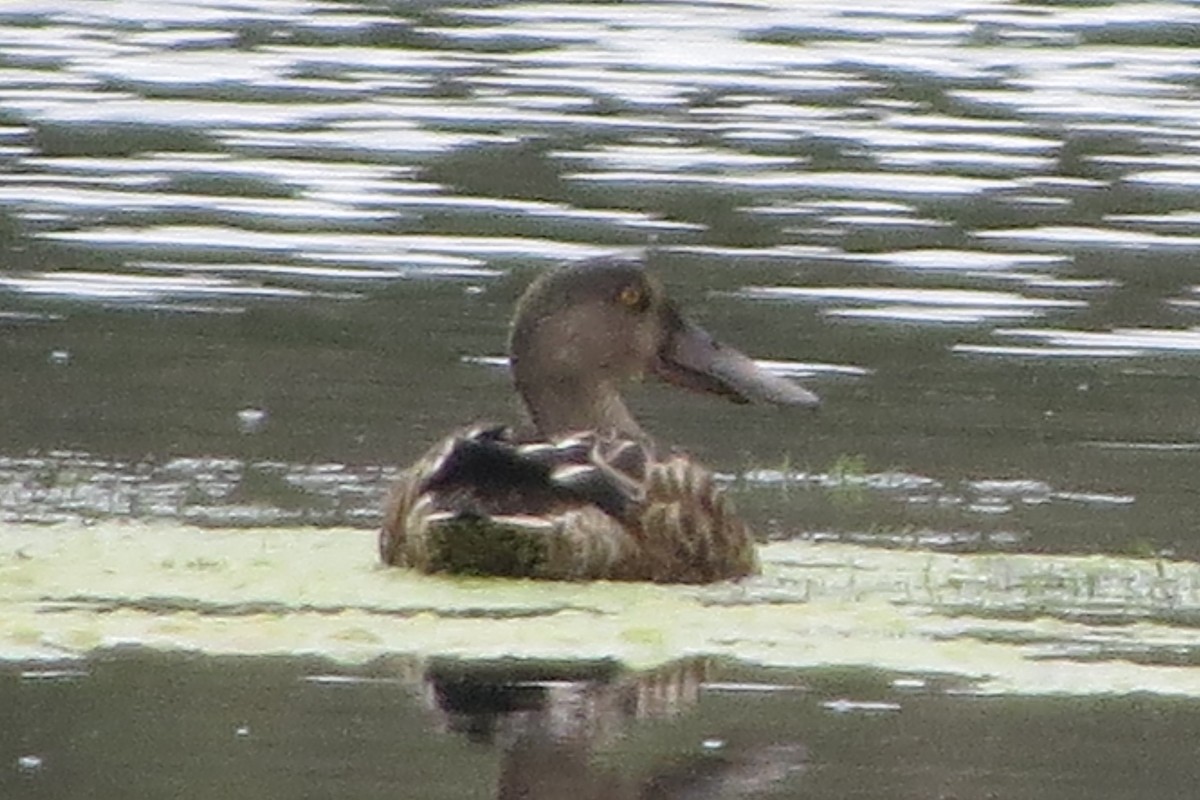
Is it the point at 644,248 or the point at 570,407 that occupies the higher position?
the point at 570,407

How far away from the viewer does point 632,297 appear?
39.5 feet

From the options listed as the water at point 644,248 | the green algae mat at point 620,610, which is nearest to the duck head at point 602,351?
the water at point 644,248

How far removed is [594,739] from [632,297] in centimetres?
Result: 342

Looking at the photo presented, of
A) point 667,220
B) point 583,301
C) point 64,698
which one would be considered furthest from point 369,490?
point 667,220

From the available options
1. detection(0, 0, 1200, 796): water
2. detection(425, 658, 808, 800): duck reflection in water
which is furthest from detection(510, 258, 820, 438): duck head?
detection(425, 658, 808, 800): duck reflection in water

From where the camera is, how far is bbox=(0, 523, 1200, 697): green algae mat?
31.9ft

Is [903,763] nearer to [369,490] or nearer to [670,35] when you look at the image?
[369,490]

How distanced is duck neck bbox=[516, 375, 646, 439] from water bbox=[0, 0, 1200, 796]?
573 millimetres

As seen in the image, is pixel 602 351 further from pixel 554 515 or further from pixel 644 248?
pixel 644 248

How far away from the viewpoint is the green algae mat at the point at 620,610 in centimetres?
972

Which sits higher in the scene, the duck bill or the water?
the duck bill

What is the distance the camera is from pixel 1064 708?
926cm

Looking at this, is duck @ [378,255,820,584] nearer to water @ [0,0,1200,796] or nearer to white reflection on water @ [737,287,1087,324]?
water @ [0,0,1200,796]

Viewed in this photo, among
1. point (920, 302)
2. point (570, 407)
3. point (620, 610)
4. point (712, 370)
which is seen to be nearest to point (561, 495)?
point (620, 610)
